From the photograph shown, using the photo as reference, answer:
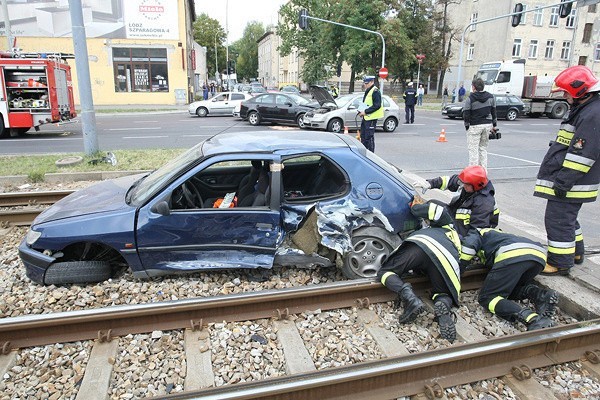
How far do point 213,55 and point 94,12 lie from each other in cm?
5182

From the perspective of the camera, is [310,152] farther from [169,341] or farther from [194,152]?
[169,341]

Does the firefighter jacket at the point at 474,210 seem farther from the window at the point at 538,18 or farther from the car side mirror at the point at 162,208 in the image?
the window at the point at 538,18

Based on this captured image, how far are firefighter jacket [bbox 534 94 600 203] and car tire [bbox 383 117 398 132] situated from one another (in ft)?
44.1

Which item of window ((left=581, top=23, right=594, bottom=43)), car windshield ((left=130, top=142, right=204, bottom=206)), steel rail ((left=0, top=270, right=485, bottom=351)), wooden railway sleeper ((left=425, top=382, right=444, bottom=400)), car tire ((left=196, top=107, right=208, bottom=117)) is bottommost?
wooden railway sleeper ((left=425, top=382, right=444, bottom=400))

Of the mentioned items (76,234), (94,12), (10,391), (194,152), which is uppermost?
(94,12)

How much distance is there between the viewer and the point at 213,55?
78.6m

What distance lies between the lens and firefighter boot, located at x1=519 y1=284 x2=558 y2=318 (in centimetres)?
392

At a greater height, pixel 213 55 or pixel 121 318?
pixel 213 55

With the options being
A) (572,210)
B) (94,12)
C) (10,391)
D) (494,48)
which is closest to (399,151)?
(572,210)

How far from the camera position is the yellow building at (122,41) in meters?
28.5

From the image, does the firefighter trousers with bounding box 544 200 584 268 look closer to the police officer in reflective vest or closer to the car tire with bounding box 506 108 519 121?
the police officer in reflective vest

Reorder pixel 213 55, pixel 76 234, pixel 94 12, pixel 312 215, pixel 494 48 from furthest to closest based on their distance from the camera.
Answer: pixel 213 55
pixel 494 48
pixel 94 12
pixel 312 215
pixel 76 234

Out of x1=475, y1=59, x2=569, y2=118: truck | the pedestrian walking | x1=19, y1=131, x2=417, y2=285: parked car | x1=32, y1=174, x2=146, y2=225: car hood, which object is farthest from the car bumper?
x1=475, y1=59, x2=569, y2=118: truck

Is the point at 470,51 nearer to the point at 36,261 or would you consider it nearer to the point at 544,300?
the point at 544,300
